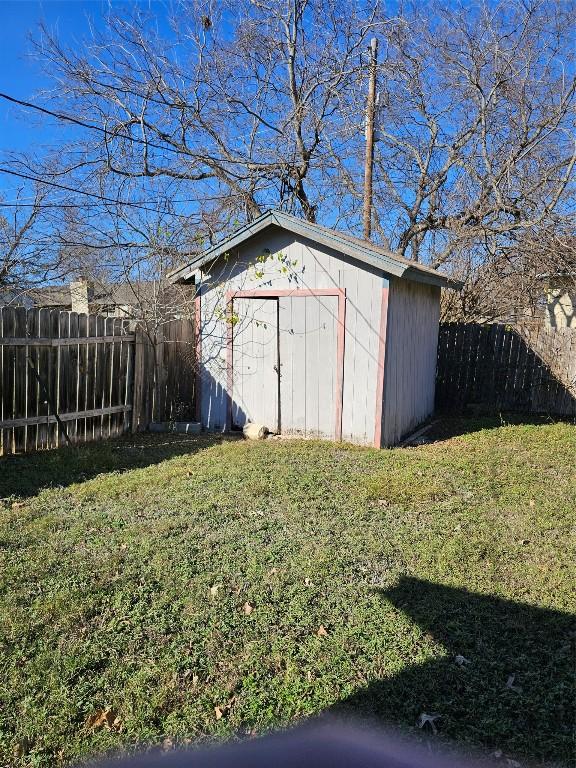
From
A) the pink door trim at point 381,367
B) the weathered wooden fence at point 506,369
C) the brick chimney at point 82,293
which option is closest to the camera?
the pink door trim at point 381,367

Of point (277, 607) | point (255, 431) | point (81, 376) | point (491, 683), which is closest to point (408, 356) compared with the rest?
point (255, 431)

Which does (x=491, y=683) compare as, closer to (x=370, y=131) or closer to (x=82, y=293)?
(x=370, y=131)

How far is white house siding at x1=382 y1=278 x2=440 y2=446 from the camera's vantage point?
7.79m

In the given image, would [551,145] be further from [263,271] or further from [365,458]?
[365,458]

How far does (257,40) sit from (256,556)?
13.9m

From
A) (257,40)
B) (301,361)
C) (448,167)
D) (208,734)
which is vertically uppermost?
(257,40)

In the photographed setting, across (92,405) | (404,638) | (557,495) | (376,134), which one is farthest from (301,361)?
(376,134)

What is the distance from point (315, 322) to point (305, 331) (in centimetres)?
20

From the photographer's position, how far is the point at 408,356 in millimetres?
8773

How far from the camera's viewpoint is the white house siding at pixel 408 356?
779 centimetres

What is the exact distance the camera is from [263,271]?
823 centimetres

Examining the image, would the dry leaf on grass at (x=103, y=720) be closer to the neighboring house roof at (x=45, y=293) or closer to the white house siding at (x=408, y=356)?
the white house siding at (x=408, y=356)

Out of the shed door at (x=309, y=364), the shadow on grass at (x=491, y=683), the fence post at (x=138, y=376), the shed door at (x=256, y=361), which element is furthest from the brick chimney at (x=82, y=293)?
the shadow on grass at (x=491, y=683)

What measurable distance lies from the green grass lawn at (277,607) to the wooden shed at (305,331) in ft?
6.78
